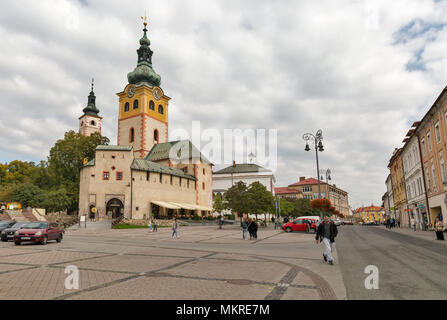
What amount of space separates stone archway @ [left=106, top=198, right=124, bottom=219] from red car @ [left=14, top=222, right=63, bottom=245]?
25.7m

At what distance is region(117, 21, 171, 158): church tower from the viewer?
6469 cm

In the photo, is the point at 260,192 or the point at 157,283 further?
the point at 260,192

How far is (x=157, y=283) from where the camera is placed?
7355 mm

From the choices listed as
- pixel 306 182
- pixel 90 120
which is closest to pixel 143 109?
pixel 90 120

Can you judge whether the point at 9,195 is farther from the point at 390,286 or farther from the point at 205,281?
the point at 390,286

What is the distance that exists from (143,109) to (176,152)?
12.0 meters

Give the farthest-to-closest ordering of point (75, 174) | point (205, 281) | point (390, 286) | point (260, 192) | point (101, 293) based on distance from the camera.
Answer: point (75, 174) → point (260, 192) → point (205, 281) → point (390, 286) → point (101, 293)

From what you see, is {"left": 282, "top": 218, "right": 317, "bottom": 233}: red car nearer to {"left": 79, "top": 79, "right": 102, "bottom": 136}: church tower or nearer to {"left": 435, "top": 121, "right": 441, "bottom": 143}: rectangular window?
{"left": 435, "top": 121, "right": 441, "bottom": 143}: rectangular window

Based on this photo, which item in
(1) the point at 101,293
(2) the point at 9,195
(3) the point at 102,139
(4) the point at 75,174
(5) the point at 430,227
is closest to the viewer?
(1) the point at 101,293

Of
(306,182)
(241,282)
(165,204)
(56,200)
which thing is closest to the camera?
(241,282)

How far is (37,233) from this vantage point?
17.8m

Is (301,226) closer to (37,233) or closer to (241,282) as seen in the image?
(37,233)

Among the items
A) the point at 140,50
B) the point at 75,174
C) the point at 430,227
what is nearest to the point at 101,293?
the point at 430,227

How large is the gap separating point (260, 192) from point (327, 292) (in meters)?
37.6
